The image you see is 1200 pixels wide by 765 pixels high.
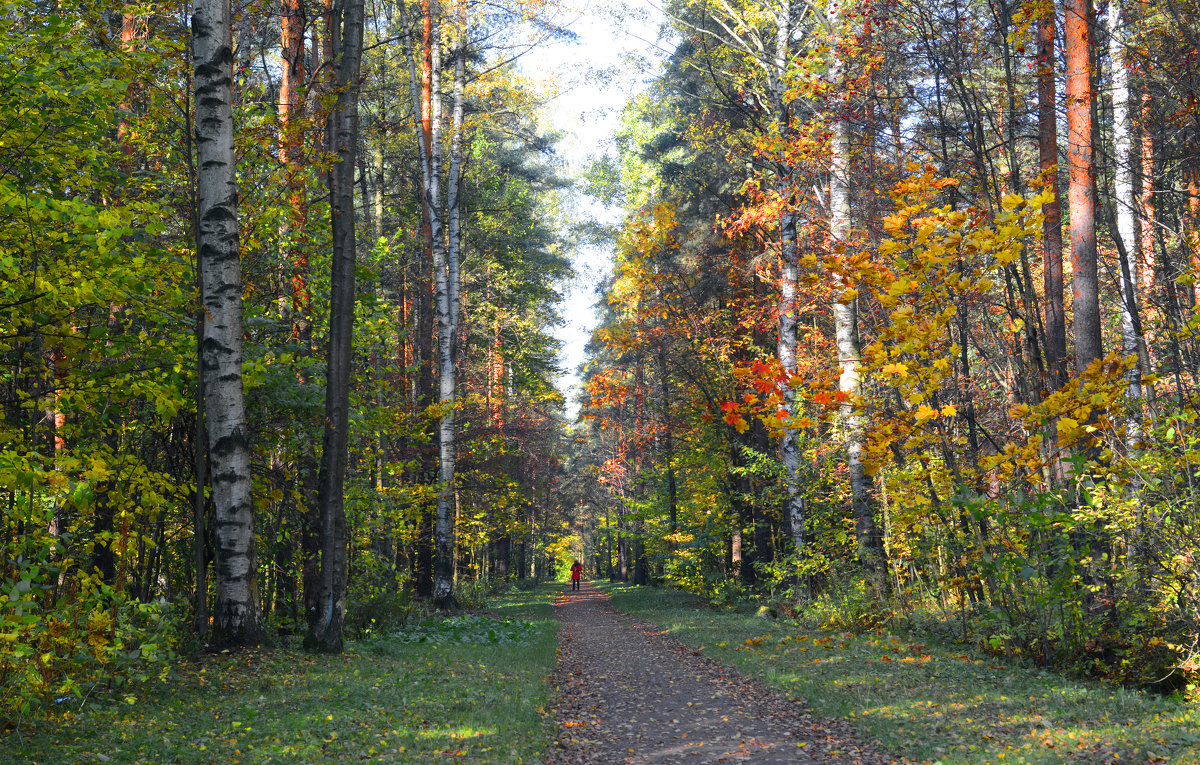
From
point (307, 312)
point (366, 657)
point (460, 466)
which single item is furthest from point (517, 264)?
point (366, 657)

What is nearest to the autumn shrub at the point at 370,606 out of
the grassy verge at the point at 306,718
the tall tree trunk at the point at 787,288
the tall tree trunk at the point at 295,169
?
the grassy verge at the point at 306,718

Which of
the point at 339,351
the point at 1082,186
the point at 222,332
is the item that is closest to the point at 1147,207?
the point at 1082,186

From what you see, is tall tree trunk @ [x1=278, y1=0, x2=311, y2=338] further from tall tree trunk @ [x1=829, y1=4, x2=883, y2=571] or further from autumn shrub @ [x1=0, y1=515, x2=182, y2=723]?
tall tree trunk @ [x1=829, y1=4, x2=883, y2=571]

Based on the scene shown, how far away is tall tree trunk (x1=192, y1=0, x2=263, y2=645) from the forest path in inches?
143

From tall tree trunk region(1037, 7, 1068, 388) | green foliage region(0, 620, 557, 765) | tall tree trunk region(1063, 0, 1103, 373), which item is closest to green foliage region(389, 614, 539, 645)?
green foliage region(0, 620, 557, 765)

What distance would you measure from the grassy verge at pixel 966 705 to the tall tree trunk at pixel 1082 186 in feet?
12.8

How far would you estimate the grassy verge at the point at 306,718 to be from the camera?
482 centimetres

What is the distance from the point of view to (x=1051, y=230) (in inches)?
367

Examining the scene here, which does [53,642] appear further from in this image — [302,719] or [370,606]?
[370,606]

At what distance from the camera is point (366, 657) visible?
9375 mm

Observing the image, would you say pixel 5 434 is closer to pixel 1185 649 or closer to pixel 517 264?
pixel 1185 649

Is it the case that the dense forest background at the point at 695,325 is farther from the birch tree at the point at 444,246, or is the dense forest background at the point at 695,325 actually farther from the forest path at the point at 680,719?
the forest path at the point at 680,719

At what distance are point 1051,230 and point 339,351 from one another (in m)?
9.09

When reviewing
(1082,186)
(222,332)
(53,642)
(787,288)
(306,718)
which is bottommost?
(306,718)
